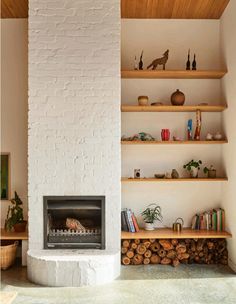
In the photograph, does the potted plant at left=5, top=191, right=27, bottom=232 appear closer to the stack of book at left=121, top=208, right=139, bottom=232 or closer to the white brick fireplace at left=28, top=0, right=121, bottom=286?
the white brick fireplace at left=28, top=0, right=121, bottom=286

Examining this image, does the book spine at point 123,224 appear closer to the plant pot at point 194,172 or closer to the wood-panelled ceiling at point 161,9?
the plant pot at point 194,172

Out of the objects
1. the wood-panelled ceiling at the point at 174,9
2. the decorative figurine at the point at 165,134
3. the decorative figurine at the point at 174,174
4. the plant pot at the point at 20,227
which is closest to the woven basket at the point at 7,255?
the plant pot at the point at 20,227

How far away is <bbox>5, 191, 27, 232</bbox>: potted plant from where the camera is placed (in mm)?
4793

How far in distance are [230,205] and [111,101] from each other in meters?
1.80

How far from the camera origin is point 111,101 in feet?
14.7

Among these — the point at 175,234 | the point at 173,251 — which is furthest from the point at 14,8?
the point at 173,251

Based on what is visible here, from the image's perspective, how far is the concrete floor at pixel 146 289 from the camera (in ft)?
12.0

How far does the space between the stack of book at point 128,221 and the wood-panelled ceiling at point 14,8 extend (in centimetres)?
267

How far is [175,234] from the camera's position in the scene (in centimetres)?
467

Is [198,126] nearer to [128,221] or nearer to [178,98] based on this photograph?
[178,98]

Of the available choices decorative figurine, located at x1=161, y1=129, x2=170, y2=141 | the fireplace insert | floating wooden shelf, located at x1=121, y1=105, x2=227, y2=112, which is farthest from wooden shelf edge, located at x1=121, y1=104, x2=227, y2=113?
the fireplace insert

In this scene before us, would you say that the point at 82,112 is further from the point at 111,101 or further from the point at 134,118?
the point at 134,118

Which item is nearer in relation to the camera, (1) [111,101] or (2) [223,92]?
(1) [111,101]

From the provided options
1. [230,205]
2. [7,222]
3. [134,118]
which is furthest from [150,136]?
[7,222]
